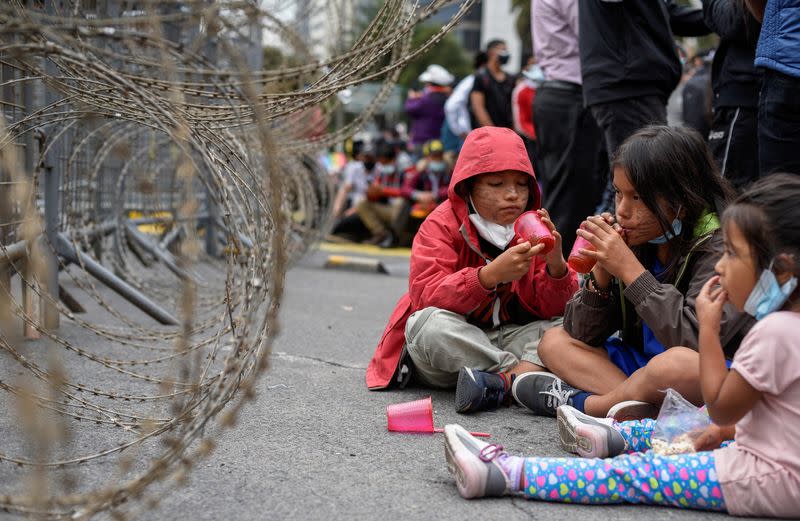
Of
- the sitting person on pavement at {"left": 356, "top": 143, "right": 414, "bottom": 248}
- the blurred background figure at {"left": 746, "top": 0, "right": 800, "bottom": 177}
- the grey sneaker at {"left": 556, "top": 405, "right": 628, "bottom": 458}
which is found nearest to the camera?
the grey sneaker at {"left": 556, "top": 405, "right": 628, "bottom": 458}

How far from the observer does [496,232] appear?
353 cm

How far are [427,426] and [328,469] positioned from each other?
521 millimetres

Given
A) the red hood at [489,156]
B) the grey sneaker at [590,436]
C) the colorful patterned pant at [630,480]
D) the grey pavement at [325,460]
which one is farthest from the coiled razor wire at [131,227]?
the grey sneaker at [590,436]

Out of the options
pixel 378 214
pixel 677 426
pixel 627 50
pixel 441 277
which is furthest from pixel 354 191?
pixel 677 426

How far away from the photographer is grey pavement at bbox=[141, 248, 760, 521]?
2240 millimetres

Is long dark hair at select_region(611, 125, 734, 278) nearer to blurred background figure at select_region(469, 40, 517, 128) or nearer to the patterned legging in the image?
the patterned legging

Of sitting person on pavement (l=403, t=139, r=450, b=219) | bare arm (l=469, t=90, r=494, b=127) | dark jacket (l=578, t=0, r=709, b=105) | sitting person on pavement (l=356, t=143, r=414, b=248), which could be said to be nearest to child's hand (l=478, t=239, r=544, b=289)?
dark jacket (l=578, t=0, r=709, b=105)

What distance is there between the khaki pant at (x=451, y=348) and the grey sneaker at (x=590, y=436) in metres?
0.69

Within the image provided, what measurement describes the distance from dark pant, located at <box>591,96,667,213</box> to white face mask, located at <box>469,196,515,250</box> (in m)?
1.11

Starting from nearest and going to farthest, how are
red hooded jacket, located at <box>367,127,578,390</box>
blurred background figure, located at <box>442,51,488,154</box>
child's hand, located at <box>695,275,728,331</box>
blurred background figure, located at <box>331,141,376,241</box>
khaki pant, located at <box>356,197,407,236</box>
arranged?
1. child's hand, located at <box>695,275,728,331</box>
2. red hooded jacket, located at <box>367,127,578,390</box>
3. blurred background figure, located at <box>442,51,488,154</box>
4. khaki pant, located at <box>356,197,407,236</box>
5. blurred background figure, located at <box>331,141,376,241</box>

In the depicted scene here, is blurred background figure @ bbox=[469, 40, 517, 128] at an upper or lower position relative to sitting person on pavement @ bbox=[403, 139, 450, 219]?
upper

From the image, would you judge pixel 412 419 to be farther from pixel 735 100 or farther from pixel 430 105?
pixel 430 105

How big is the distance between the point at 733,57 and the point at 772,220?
221cm

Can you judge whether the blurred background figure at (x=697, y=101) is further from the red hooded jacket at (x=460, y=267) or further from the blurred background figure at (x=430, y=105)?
the blurred background figure at (x=430, y=105)
